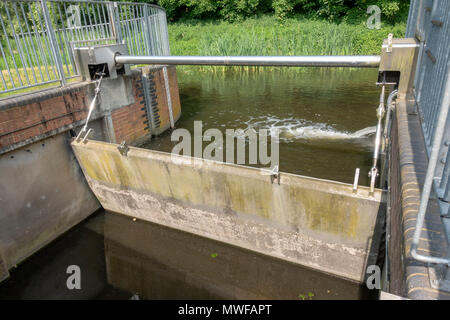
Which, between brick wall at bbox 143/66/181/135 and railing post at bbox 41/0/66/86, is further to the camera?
brick wall at bbox 143/66/181/135

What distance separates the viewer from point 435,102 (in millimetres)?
2482

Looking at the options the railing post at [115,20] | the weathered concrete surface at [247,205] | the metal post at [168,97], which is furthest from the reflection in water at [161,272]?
the railing post at [115,20]

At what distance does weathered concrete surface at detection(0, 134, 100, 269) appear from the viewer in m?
4.42

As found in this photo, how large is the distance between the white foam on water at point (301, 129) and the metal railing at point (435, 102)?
3.54 metres

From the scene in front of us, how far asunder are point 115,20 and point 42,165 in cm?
325

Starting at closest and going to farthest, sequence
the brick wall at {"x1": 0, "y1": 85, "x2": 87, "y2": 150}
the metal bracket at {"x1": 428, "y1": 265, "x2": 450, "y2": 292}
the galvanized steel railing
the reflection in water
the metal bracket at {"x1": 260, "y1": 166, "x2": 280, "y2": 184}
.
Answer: the metal bracket at {"x1": 428, "y1": 265, "x2": 450, "y2": 292} < the galvanized steel railing < the metal bracket at {"x1": 260, "y1": 166, "x2": 280, "y2": 184} < the reflection in water < the brick wall at {"x1": 0, "y1": 85, "x2": 87, "y2": 150}

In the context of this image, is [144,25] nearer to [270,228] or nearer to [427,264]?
[270,228]

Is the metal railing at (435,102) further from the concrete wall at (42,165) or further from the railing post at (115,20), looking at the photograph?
the railing post at (115,20)

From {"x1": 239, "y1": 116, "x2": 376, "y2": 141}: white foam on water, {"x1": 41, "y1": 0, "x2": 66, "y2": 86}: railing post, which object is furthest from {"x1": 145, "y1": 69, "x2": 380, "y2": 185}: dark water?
{"x1": 41, "y1": 0, "x2": 66, "y2": 86}: railing post

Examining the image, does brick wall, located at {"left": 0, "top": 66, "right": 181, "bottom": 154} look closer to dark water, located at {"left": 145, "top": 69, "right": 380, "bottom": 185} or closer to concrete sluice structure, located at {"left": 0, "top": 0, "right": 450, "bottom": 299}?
concrete sluice structure, located at {"left": 0, "top": 0, "right": 450, "bottom": 299}

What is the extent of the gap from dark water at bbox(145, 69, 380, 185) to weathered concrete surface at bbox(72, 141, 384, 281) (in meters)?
2.02

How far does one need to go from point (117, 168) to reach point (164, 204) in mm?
937

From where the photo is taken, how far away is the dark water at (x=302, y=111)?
253 inches

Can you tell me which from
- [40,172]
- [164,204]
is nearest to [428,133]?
[164,204]
